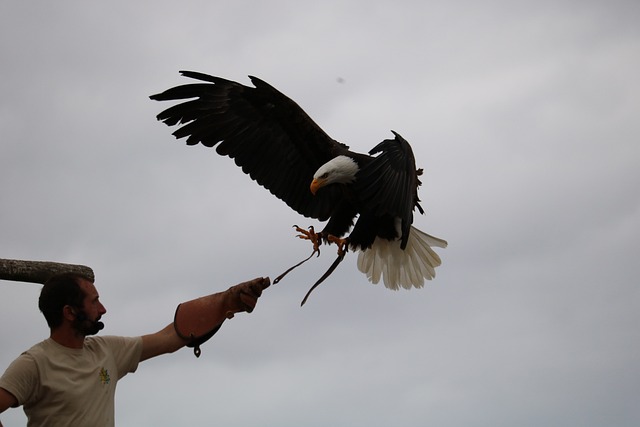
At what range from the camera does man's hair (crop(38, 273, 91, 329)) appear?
2.46m

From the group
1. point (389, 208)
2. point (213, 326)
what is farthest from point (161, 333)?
point (389, 208)

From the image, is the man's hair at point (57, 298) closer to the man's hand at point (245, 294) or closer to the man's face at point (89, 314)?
the man's face at point (89, 314)

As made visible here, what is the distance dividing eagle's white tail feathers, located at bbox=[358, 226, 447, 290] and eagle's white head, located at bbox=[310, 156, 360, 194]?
0.85 m

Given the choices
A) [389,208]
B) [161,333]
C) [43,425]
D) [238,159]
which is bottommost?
[43,425]

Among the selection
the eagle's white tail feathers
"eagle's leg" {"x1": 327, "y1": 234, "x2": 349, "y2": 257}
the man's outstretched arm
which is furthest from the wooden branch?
the eagle's white tail feathers

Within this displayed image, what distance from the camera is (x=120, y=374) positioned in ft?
8.77

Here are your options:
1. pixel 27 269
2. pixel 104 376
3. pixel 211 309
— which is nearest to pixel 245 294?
pixel 211 309

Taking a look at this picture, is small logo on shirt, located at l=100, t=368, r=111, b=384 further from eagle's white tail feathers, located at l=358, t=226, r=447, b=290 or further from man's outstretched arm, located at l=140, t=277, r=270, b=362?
eagle's white tail feathers, located at l=358, t=226, r=447, b=290

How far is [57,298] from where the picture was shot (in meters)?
2.47

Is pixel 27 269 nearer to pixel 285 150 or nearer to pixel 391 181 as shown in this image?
pixel 391 181

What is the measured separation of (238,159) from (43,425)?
337 centimetres

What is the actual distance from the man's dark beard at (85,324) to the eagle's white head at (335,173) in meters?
2.72

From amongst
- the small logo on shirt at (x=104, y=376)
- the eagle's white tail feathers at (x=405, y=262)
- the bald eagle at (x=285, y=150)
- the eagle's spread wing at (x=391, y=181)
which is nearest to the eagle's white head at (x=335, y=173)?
the bald eagle at (x=285, y=150)

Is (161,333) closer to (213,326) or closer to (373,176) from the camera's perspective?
(213,326)
